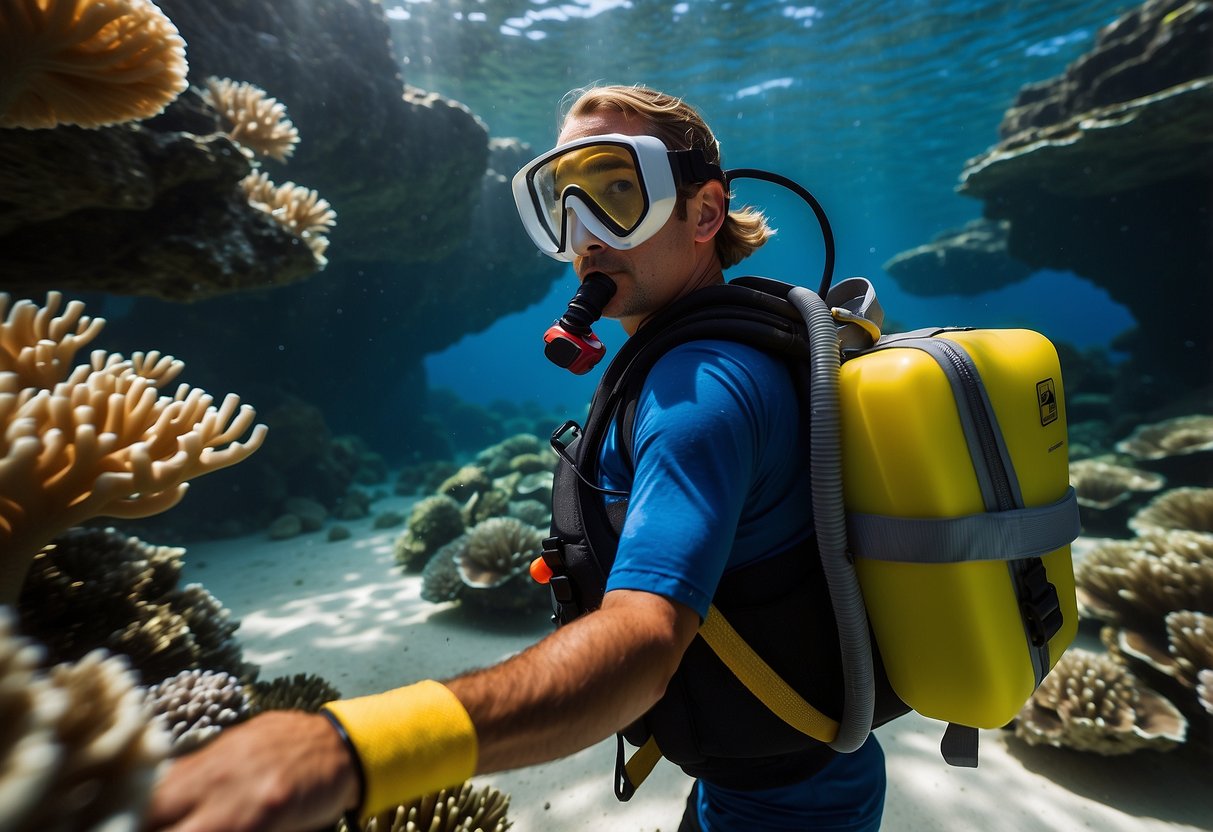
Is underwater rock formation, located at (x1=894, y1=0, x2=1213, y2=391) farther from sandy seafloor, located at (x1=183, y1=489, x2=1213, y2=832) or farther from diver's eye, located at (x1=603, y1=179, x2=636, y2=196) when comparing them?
diver's eye, located at (x1=603, y1=179, x2=636, y2=196)

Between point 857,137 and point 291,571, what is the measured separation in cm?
3101

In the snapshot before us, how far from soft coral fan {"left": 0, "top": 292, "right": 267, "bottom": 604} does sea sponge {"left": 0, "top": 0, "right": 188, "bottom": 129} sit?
3.62 feet

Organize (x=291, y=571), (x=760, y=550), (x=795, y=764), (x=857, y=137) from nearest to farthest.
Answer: (x=760, y=550) → (x=795, y=764) → (x=291, y=571) → (x=857, y=137)

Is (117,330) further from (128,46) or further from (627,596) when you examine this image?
(627,596)

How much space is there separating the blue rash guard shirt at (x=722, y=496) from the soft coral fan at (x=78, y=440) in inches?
54.6

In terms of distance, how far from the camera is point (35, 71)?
228 centimetres

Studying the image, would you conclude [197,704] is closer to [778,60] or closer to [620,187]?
[620,187]

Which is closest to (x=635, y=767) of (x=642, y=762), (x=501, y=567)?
(x=642, y=762)

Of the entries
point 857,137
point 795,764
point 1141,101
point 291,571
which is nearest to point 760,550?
point 795,764

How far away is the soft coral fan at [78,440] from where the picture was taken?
1.46m

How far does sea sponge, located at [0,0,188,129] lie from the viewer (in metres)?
2.14

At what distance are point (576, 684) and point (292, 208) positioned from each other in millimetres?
5681

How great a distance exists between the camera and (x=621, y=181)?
1846mm

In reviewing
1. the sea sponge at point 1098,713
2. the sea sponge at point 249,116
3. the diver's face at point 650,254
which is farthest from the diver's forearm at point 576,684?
the sea sponge at point 249,116
